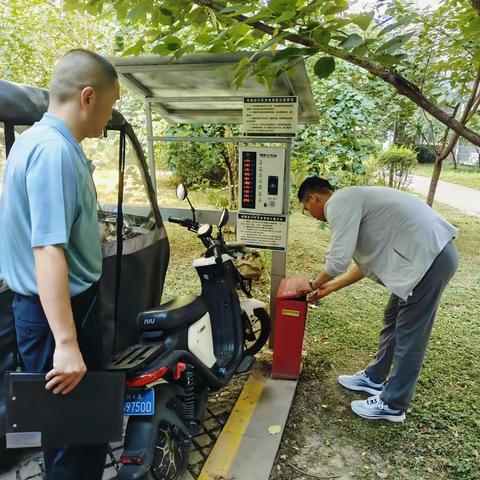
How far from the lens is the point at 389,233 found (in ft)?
8.60

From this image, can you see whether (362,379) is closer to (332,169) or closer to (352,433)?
(352,433)

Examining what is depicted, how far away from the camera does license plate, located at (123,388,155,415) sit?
6.27ft

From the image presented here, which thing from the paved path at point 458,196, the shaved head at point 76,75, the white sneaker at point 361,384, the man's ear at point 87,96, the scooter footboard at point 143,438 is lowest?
the white sneaker at point 361,384

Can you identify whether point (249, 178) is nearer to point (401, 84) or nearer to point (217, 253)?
point (217, 253)

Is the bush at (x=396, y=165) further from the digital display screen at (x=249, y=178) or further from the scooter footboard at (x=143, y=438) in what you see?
the scooter footboard at (x=143, y=438)

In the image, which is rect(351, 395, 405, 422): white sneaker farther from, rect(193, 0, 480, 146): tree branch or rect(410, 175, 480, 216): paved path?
rect(410, 175, 480, 216): paved path

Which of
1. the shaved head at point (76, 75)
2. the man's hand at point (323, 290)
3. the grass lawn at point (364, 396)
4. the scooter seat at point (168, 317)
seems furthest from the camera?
the man's hand at point (323, 290)

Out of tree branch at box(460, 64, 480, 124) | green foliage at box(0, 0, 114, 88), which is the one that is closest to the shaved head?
tree branch at box(460, 64, 480, 124)

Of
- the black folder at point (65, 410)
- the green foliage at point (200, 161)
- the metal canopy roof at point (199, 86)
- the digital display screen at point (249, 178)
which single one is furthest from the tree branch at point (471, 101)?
the black folder at point (65, 410)

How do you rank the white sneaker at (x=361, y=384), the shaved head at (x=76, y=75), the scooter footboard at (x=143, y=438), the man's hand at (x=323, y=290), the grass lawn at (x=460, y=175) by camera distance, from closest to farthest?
the shaved head at (x=76, y=75)
the scooter footboard at (x=143, y=438)
the man's hand at (x=323, y=290)
the white sneaker at (x=361, y=384)
the grass lawn at (x=460, y=175)

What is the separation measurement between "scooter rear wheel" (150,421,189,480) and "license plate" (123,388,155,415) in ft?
0.47

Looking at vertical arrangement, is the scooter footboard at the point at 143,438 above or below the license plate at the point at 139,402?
below

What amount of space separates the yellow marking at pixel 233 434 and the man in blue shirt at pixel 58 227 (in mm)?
894

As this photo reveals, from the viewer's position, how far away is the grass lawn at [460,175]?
1841 cm
